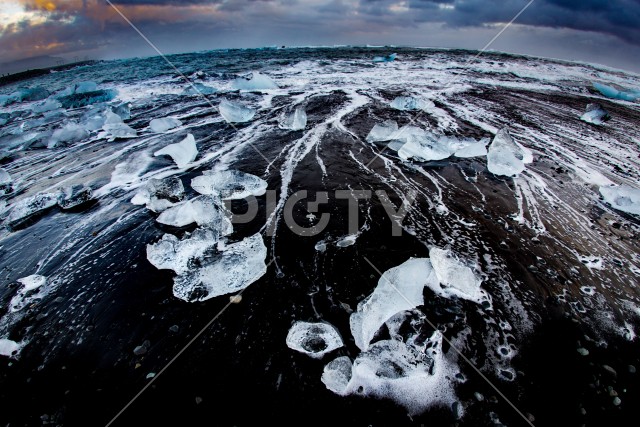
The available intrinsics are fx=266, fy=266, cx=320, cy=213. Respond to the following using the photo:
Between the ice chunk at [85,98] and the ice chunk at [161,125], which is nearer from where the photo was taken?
the ice chunk at [161,125]

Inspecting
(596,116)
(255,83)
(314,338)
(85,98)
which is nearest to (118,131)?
(255,83)

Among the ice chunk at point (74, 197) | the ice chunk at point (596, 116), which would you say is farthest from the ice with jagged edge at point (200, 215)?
the ice chunk at point (596, 116)

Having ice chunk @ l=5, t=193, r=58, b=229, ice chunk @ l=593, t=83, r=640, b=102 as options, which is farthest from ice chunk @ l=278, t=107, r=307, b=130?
ice chunk @ l=593, t=83, r=640, b=102

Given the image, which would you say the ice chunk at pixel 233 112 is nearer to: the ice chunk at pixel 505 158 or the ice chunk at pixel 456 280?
the ice chunk at pixel 505 158

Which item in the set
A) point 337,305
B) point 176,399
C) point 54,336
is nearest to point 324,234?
point 337,305

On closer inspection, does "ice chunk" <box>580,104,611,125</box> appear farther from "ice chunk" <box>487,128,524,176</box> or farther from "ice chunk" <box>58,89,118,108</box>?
"ice chunk" <box>58,89,118,108</box>

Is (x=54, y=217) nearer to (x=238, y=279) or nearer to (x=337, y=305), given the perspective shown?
(x=238, y=279)

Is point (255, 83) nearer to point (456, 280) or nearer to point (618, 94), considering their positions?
point (456, 280)

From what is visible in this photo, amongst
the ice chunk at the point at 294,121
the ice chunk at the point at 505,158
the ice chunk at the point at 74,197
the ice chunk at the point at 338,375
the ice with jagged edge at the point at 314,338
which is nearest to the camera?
the ice chunk at the point at 338,375
